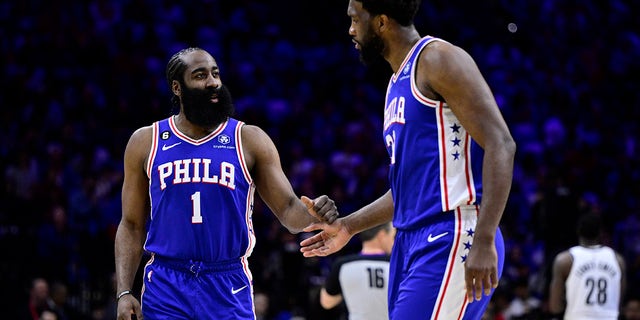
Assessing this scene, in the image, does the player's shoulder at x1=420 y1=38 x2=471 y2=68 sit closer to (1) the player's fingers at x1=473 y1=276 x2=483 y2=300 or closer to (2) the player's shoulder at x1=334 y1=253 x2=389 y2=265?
(1) the player's fingers at x1=473 y1=276 x2=483 y2=300

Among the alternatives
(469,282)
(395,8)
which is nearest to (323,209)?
(395,8)

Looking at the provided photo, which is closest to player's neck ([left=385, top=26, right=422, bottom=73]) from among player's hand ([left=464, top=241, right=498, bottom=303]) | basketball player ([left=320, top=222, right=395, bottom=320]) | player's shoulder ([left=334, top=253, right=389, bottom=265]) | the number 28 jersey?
player's hand ([left=464, top=241, right=498, bottom=303])

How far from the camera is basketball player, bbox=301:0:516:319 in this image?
156 inches

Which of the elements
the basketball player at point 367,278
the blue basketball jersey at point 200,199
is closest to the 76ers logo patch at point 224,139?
the blue basketball jersey at point 200,199

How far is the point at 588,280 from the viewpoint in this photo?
9.11 m

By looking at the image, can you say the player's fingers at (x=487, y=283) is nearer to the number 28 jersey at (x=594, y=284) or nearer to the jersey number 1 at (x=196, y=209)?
the jersey number 1 at (x=196, y=209)

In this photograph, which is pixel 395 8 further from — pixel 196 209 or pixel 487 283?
pixel 196 209

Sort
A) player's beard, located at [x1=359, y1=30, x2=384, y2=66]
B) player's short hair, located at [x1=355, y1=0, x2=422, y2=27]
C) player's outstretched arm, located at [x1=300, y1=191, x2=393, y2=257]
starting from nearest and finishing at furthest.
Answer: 1. player's short hair, located at [x1=355, y1=0, x2=422, y2=27]
2. player's beard, located at [x1=359, y1=30, x2=384, y2=66]
3. player's outstretched arm, located at [x1=300, y1=191, x2=393, y2=257]

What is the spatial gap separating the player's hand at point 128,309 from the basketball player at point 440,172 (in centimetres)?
162

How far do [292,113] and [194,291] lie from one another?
10313 millimetres

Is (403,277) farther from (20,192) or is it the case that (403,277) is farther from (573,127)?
(573,127)

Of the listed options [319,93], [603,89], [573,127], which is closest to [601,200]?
[573,127]

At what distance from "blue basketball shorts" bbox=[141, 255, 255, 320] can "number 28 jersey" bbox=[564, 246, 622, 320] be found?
4.69 meters

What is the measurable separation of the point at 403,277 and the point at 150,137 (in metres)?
1.98
